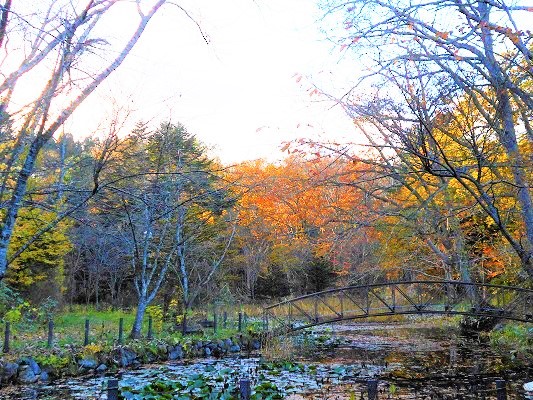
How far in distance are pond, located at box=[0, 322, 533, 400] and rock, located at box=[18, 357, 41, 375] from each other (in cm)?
56

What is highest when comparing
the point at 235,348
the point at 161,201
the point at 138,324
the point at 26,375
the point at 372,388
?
the point at 161,201

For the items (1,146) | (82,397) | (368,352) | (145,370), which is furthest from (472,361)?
(1,146)

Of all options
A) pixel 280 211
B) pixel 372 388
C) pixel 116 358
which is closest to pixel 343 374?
pixel 372 388

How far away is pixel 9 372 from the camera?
390 inches

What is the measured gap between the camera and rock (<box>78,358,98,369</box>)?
1110 cm

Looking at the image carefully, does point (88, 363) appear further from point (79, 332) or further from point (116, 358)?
point (79, 332)

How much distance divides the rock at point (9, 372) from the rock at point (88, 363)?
137cm

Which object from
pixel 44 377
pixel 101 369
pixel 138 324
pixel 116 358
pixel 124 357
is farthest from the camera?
pixel 138 324

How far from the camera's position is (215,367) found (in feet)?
38.9

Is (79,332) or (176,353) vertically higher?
(79,332)

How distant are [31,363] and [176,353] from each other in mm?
4057

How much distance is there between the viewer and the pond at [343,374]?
8.70 metres

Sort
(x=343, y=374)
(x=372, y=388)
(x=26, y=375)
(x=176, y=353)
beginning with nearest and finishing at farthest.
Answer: (x=372, y=388), (x=26, y=375), (x=343, y=374), (x=176, y=353)

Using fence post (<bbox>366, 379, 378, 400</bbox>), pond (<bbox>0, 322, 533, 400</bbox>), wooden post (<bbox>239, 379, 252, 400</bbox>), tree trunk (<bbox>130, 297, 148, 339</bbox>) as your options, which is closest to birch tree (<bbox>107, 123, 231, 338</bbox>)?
tree trunk (<bbox>130, 297, 148, 339</bbox>)
